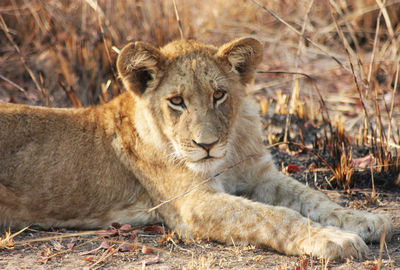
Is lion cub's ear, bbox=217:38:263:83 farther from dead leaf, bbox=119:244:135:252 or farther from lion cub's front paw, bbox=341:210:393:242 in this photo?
dead leaf, bbox=119:244:135:252

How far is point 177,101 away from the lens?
3.81 metres

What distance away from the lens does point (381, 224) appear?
11.8ft

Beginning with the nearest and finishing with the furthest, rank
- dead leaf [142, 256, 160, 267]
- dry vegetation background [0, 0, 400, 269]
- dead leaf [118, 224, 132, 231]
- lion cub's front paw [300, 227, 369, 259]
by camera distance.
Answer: lion cub's front paw [300, 227, 369, 259] < dead leaf [142, 256, 160, 267] < dead leaf [118, 224, 132, 231] < dry vegetation background [0, 0, 400, 269]

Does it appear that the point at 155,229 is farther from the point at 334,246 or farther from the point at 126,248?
the point at 334,246

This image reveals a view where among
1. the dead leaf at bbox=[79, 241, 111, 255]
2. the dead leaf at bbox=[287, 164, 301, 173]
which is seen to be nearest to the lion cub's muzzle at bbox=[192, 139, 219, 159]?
the dead leaf at bbox=[79, 241, 111, 255]

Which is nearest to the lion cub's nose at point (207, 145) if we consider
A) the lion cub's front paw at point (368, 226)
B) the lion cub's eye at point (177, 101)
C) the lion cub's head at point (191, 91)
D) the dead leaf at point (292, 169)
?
the lion cub's head at point (191, 91)

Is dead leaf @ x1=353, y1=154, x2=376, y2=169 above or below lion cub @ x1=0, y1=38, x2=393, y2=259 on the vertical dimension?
below

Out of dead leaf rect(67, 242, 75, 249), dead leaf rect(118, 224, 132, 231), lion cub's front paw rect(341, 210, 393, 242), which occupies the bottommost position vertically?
lion cub's front paw rect(341, 210, 393, 242)

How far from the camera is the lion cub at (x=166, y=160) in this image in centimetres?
365

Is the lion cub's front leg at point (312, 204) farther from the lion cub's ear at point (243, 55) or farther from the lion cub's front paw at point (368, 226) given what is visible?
the lion cub's ear at point (243, 55)

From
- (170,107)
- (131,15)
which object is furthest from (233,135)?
(131,15)

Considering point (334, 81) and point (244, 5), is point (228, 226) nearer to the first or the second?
point (334, 81)

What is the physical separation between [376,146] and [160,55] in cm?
214

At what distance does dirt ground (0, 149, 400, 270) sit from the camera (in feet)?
10.5
